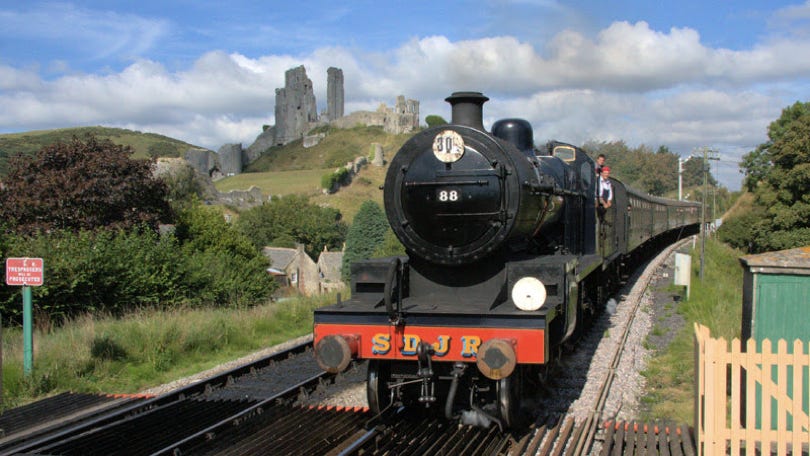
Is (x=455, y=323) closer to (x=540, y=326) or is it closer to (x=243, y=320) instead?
(x=540, y=326)

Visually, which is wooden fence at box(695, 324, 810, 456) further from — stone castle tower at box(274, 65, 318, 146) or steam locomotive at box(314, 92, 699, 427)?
stone castle tower at box(274, 65, 318, 146)

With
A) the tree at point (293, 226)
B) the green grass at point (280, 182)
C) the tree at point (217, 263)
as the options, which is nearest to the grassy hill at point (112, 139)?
the green grass at point (280, 182)

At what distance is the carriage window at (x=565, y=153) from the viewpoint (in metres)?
10.1

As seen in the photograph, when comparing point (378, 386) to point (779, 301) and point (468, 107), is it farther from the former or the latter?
point (779, 301)

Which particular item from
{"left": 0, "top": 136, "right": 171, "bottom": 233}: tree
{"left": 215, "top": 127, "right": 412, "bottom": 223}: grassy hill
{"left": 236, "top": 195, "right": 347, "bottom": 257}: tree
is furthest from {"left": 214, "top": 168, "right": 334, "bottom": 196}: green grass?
{"left": 0, "top": 136, "right": 171, "bottom": 233}: tree

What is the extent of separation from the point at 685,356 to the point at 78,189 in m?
21.2

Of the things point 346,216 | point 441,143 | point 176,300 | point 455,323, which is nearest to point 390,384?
point 455,323

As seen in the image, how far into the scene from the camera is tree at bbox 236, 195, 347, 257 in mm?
82125

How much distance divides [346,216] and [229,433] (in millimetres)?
90331

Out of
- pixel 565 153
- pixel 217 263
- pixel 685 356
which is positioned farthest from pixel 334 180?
pixel 685 356

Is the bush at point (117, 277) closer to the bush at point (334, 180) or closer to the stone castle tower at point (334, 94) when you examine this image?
the bush at point (334, 180)

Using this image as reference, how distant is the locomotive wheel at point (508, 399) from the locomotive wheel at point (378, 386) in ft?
3.91

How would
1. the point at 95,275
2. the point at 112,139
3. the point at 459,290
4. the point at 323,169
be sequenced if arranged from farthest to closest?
the point at 112,139 → the point at 323,169 → the point at 95,275 → the point at 459,290

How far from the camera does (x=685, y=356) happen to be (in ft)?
30.9
